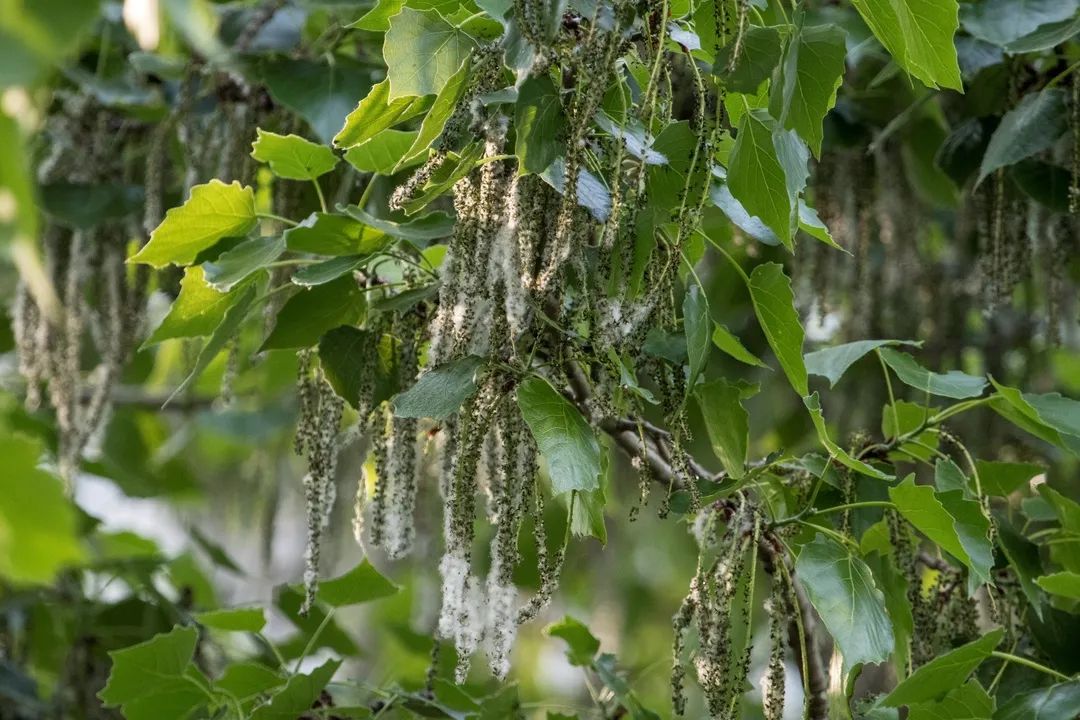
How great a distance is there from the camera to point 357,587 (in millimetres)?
1589

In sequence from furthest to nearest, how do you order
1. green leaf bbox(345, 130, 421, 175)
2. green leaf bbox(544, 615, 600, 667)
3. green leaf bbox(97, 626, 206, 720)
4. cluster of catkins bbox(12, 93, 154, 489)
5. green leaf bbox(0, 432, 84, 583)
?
cluster of catkins bbox(12, 93, 154, 489) < green leaf bbox(544, 615, 600, 667) < green leaf bbox(97, 626, 206, 720) < green leaf bbox(345, 130, 421, 175) < green leaf bbox(0, 432, 84, 583)

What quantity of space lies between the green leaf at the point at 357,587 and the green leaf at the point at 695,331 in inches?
21.2

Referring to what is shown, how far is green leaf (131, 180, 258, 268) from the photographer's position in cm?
135

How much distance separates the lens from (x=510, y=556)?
1.18 metres

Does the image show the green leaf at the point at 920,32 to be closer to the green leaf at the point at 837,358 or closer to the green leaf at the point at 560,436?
the green leaf at the point at 837,358

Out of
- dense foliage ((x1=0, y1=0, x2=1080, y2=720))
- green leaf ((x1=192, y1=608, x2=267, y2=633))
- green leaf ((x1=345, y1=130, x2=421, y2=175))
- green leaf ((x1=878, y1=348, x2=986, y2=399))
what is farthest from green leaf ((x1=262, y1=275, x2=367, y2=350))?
green leaf ((x1=878, y1=348, x2=986, y2=399))

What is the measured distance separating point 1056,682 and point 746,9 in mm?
801

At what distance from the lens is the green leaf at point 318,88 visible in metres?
1.77

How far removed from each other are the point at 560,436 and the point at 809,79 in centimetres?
39

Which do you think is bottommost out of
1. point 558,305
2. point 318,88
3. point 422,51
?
point 558,305

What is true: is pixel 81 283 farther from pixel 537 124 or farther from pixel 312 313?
pixel 537 124

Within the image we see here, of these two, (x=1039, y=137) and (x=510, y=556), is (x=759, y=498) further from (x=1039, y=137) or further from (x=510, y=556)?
(x=1039, y=137)

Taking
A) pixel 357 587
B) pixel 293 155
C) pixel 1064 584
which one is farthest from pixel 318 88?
pixel 1064 584

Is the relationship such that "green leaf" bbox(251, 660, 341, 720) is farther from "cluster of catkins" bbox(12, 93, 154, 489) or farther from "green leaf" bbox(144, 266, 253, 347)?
"cluster of catkins" bbox(12, 93, 154, 489)
